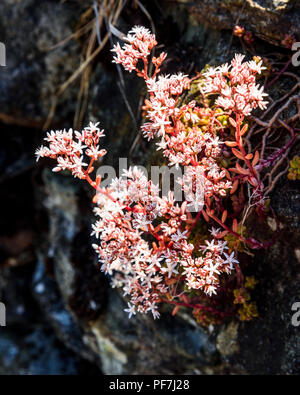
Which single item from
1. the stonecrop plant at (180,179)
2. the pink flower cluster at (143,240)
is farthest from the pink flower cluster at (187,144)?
the pink flower cluster at (143,240)

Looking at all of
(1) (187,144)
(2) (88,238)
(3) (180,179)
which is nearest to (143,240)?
(3) (180,179)

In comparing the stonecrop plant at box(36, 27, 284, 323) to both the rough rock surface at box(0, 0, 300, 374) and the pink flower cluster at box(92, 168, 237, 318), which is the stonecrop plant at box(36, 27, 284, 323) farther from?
the rough rock surface at box(0, 0, 300, 374)

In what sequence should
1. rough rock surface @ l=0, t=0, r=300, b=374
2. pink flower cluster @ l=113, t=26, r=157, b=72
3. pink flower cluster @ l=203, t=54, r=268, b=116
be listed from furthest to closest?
rough rock surface @ l=0, t=0, r=300, b=374
pink flower cluster @ l=113, t=26, r=157, b=72
pink flower cluster @ l=203, t=54, r=268, b=116

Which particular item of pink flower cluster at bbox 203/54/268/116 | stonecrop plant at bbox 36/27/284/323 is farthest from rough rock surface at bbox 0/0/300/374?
pink flower cluster at bbox 203/54/268/116

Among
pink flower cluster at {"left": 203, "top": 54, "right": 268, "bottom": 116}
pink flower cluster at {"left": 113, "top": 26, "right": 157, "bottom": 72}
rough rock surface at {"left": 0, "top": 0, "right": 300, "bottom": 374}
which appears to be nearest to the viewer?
pink flower cluster at {"left": 203, "top": 54, "right": 268, "bottom": 116}

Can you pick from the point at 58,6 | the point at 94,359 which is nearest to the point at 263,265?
the point at 94,359

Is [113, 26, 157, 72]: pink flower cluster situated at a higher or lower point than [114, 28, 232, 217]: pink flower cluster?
higher

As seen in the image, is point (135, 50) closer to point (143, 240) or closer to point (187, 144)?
point (187, 144)

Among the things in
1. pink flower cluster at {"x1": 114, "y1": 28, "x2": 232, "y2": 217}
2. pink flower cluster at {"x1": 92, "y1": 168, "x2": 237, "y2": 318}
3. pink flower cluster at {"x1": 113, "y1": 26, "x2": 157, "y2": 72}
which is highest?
pink flower cluster at {"x1": 113, "y1": 26, "x2": 157, "y2": 72}

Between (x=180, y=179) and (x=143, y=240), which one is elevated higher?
(x=180, y=179)
